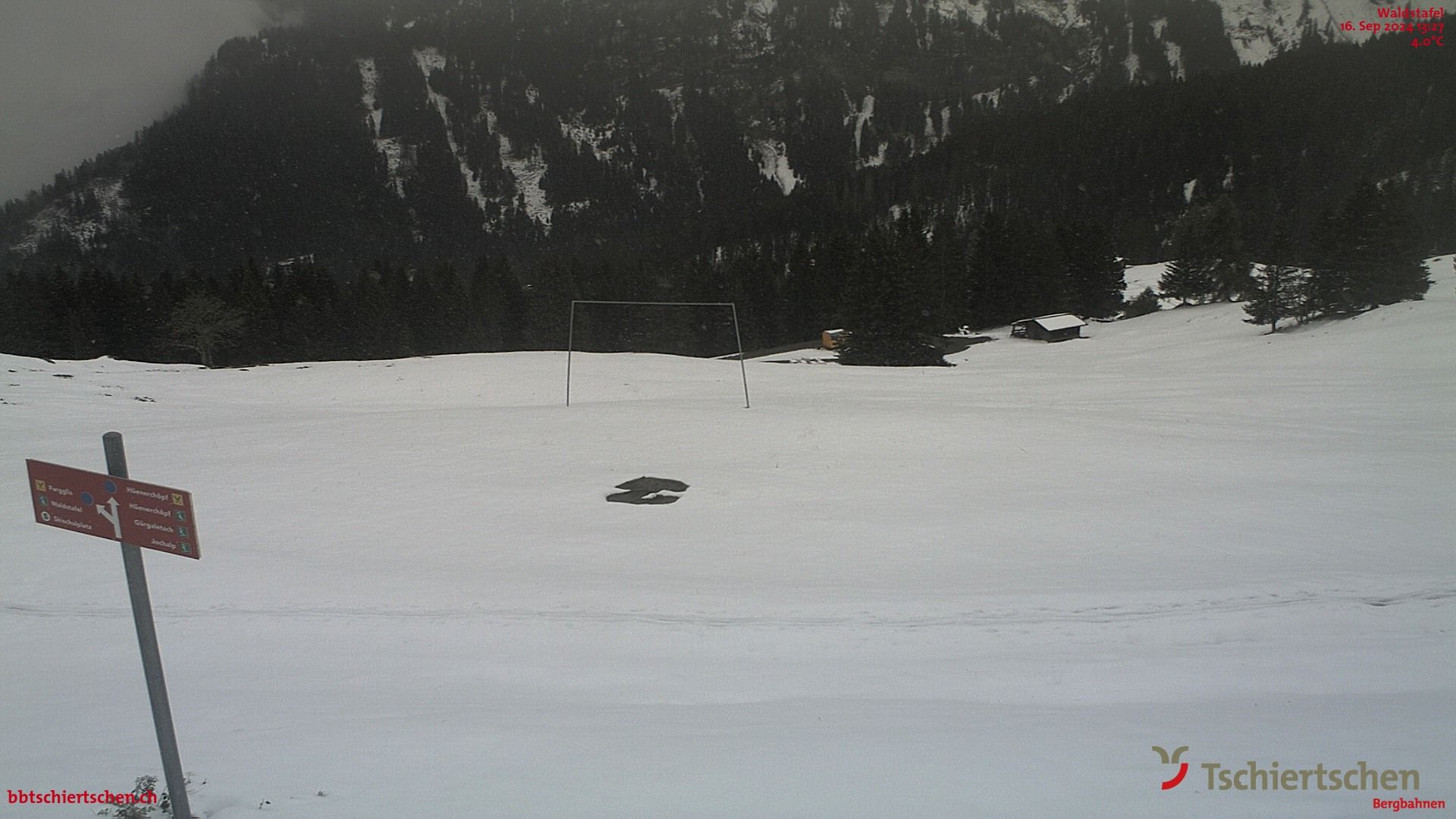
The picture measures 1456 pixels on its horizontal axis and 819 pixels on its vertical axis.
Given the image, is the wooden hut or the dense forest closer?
the wooden hut

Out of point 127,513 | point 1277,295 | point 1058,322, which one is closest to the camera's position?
point 127,513

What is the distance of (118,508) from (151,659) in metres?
0.96

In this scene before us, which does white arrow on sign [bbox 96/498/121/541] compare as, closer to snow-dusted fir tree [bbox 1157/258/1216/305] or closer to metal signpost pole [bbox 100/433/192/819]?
metal signpost pole [bbox 100/433/192/819]

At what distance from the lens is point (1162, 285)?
73688 mm

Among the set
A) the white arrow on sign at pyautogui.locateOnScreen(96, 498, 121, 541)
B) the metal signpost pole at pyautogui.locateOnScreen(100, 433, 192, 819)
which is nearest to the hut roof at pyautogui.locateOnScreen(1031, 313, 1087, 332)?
the metal signpost pole at pyautogui.locateOnScreen(100, 433, 192, 819)

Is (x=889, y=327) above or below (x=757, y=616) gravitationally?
above

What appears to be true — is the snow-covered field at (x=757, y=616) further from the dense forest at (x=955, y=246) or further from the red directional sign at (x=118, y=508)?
the dense forest at (x=955, y=246)

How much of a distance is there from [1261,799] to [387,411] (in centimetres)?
2665

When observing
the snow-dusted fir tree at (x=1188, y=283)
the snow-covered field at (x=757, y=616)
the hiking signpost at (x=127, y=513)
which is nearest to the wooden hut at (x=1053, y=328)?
the snow-dusted fir tree at (x=1188, y=283)

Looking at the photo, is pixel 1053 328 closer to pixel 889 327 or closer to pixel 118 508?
pixel 889 327

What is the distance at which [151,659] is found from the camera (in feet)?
14.9

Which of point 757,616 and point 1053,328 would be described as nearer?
point 757,616

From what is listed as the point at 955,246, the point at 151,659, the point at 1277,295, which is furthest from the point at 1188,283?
the point at 151,659

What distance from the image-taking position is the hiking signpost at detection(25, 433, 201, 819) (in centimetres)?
422
